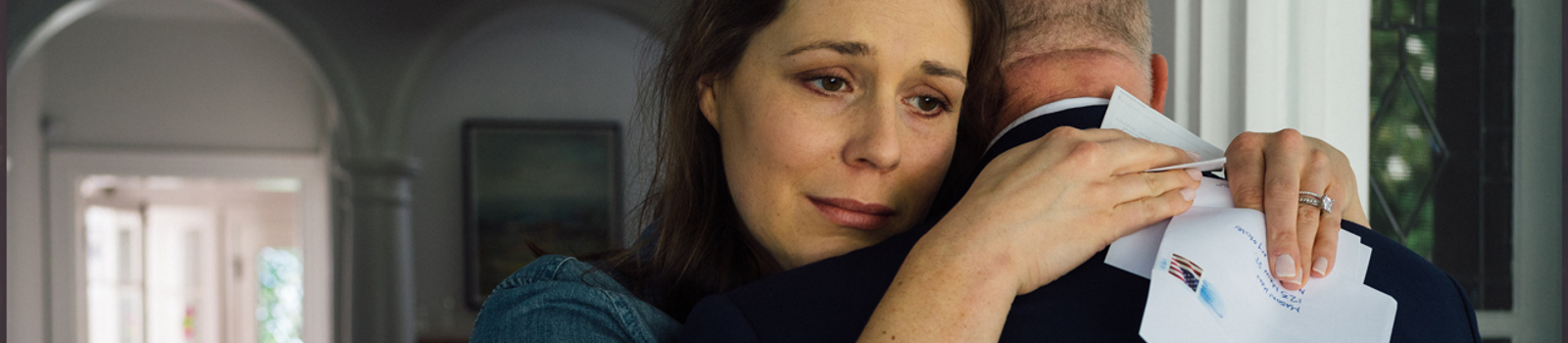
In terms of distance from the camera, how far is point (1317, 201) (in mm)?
768

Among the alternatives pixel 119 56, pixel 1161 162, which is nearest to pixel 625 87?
pixel 119 56

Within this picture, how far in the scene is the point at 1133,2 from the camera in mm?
1035

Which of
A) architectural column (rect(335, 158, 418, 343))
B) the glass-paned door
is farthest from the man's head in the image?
architectural column (rect(335, 158, 418, 343))

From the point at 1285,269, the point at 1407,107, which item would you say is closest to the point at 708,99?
the point at 1285,269

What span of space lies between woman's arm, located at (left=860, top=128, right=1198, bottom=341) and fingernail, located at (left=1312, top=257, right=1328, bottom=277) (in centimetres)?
10

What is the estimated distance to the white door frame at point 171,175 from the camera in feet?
19.7

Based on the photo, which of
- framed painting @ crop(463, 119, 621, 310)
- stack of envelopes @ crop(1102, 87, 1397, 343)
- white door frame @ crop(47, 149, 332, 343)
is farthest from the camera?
framed painting @ crop(463, 119, 621, 310)

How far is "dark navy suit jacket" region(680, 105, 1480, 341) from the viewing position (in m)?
0.69

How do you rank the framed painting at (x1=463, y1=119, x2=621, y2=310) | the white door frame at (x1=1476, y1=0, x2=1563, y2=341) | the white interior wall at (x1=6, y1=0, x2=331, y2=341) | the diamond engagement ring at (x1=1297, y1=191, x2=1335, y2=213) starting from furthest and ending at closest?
the framed painting at (x1=463, y1=119, x2=621, y2=310) < the white interior wall at (x1=6, y1=0, x2=331, y2=341) < the white door frame at (x1=1476, y1=0, x2=1563, y2=341) < the diamond engagement ring at (x1=1297, y1=191, x2=1335, y2=213)

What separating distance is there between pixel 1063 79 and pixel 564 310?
1.88 feet

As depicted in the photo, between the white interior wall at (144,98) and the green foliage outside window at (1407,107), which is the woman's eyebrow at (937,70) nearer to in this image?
the green foliage outside window at (1407,107)

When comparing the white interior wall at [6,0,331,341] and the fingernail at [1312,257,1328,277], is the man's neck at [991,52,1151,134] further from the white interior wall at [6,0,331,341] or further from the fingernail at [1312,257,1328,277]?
the white interior wall at [6,0,331,341]

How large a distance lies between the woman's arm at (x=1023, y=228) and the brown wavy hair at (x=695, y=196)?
0.28m

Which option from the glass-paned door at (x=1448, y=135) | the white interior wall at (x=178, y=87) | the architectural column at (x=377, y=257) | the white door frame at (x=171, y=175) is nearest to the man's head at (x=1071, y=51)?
the glass-paned door at (x=1448, y=135)
